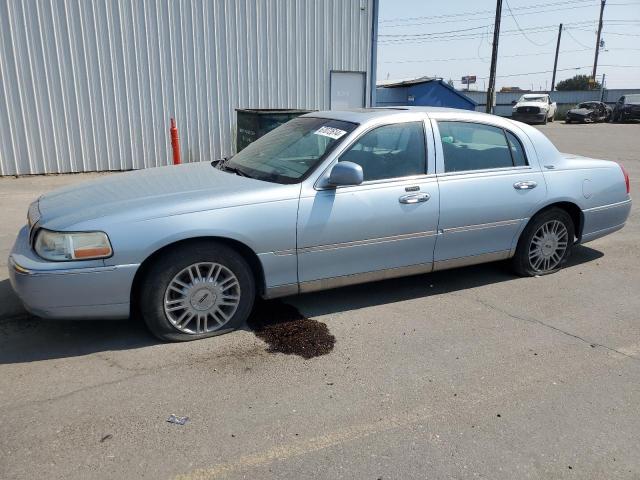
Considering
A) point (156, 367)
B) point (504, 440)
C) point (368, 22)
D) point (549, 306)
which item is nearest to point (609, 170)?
point (549, 306)

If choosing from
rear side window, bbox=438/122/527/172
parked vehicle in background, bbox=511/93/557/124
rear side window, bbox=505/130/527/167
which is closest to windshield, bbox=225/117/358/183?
rear side window, bbox=438/122/527/172

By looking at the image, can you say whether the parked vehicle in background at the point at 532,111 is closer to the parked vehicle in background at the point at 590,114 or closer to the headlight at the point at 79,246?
the parked vehicle in background at the point at 590,114

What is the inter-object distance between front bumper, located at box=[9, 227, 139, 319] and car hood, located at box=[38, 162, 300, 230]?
10.6 inches

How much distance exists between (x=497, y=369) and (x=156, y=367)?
2181mm

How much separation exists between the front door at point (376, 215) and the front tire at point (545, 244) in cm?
111

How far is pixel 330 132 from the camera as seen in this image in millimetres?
4441

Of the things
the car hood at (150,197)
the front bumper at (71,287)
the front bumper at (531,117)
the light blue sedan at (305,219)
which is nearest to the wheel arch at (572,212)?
the light blue sedan at (305,219)

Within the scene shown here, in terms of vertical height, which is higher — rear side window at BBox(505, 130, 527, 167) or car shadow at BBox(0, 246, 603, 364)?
rear side window at BBox(505, 130, 527, 167)

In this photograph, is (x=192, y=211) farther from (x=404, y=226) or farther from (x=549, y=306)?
(x=549, y=306)

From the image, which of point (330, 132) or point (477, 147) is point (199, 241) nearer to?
point (330, 132)

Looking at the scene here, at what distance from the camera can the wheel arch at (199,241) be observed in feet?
12.0

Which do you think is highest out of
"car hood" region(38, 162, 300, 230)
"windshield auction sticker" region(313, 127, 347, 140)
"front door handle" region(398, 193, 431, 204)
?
"windshield auction sticker" region(313, 127, 347, 140)

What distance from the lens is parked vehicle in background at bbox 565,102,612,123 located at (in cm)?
3500

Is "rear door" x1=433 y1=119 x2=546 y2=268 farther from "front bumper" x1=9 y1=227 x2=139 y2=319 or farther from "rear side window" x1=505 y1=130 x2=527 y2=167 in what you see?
"front bumper" x1=9 y1=227 x2=139 y2=319
